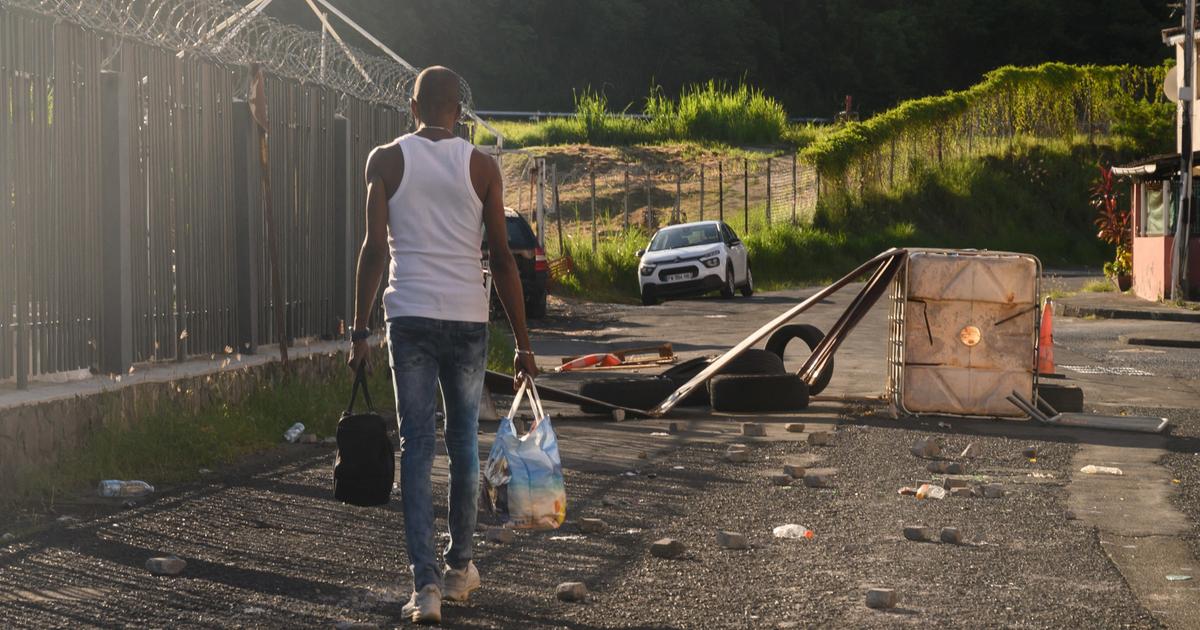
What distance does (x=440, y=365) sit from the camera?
6016 millimetres

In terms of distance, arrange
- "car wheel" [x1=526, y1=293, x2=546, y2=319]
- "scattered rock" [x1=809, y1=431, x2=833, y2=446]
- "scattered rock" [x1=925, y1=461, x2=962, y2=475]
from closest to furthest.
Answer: "scattered rock" [x1=925, y1=461, x2=962, y2=475], "scattered rock" [x1=809, y1=431, x2=833, y2=446], "car wheel" [x1=526, y1=293, x2=546, y2=319]

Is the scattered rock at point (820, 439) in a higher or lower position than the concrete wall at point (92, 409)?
lower

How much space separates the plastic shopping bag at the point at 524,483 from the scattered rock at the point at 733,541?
4.41 feet

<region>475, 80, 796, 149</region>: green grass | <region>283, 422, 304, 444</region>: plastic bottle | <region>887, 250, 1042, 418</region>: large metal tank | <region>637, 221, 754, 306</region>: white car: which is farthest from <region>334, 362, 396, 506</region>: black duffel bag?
<region>475, 80, 796, 149</region>: green grass

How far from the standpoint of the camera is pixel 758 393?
1284 cm

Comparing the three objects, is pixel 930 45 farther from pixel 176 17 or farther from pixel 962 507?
pixel 962 507

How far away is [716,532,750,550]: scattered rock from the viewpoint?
285 inches

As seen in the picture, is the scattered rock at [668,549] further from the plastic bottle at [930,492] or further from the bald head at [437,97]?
the plastic bottle at [930,492]

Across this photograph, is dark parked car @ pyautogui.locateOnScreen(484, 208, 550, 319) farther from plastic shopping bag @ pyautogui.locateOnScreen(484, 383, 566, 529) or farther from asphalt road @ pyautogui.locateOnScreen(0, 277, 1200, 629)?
plastic shopping bag @ pyautogui.locateOnScreen(484, 383, 566, 529)

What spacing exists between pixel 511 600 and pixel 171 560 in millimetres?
1458

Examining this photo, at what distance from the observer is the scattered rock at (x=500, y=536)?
24.2ft

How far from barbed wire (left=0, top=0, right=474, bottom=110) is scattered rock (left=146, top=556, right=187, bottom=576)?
12.1ft

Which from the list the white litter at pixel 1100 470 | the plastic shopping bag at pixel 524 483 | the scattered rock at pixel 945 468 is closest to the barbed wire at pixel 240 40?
the plastic shopping bag at pixel 524 483

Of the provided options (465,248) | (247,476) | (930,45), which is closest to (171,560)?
(465,248)
